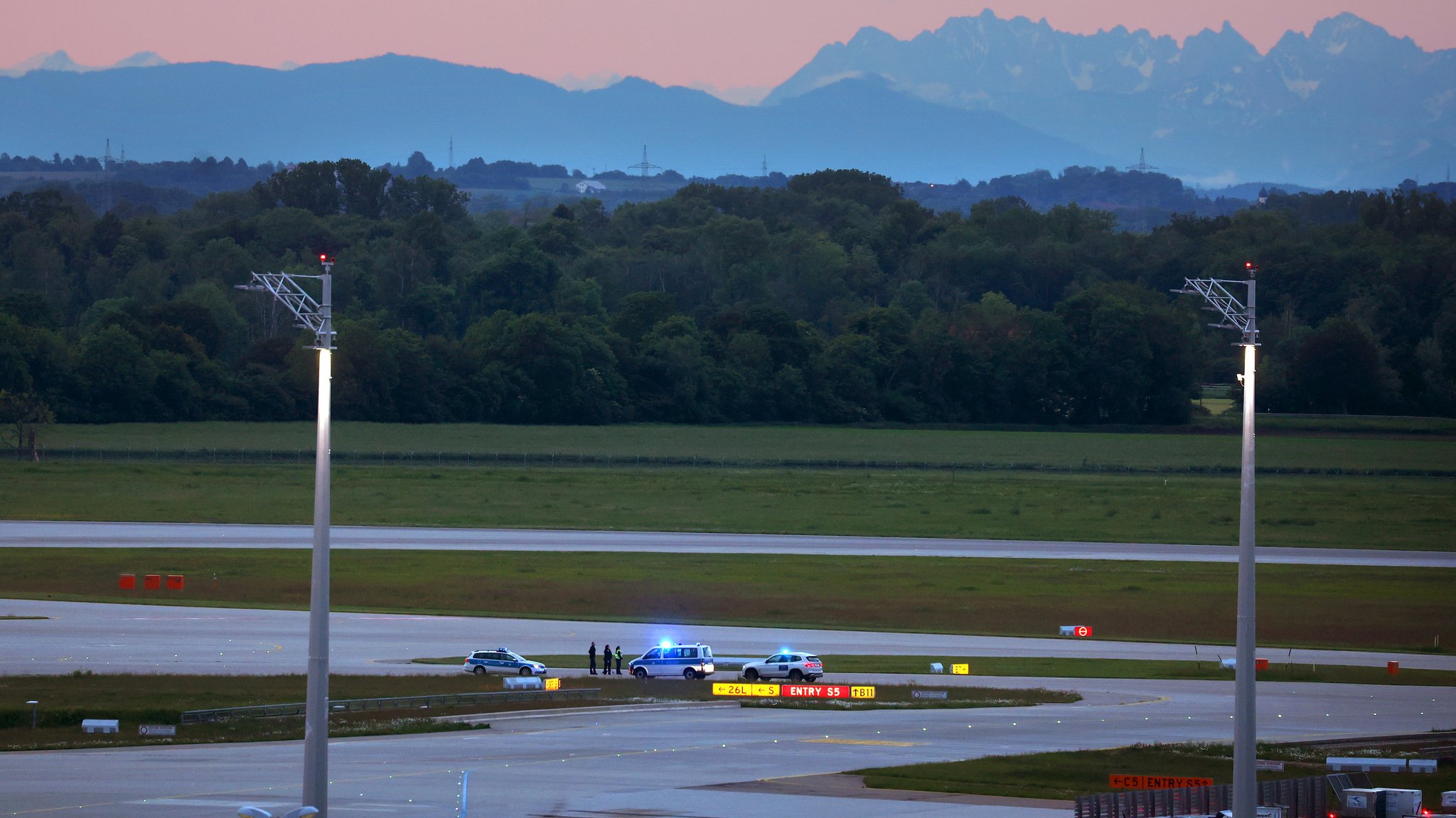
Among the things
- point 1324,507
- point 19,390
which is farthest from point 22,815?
point 19,390

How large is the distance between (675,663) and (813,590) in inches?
820

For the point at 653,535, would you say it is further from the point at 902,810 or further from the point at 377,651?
the point at 902,810

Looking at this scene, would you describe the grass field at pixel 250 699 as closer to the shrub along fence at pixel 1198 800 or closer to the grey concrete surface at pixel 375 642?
the grey concrete surface at pixel 375 642

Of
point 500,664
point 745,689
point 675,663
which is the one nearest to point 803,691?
point 745,689

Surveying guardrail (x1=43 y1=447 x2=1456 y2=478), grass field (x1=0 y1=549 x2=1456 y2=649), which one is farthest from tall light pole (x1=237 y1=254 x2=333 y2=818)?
guardrail (x1=43 y1=447 x2=1456 y2=478)

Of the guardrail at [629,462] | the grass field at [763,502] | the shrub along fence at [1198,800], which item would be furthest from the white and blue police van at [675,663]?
the guardrail at [629,462]

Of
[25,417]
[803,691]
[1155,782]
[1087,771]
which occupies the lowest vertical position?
[803,691]

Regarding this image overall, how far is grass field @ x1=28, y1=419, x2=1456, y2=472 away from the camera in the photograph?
138m

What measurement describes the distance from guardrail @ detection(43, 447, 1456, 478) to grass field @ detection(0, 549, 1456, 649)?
51285mm

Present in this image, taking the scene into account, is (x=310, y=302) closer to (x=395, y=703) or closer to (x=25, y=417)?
(x=395, y=703)

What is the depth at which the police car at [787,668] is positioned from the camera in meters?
44.8

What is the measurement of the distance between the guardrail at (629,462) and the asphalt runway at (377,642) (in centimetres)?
6530

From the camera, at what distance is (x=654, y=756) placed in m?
33.0

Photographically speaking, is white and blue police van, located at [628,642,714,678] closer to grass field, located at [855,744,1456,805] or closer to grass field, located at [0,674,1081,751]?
grass field, located at [0,674,1081,751]
